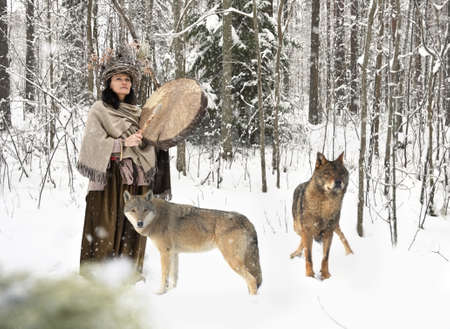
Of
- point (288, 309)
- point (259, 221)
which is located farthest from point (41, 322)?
point (259, 221)

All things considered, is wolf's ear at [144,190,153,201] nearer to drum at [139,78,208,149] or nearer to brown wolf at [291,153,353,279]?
drum at [139,78,208,149]

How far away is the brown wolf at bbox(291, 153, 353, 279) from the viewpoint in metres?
3.23

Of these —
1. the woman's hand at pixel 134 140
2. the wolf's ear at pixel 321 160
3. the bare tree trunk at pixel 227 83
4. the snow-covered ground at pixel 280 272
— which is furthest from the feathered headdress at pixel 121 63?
the bare tree trunk at pixel 227 83

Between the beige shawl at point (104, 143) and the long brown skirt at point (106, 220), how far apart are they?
166mm

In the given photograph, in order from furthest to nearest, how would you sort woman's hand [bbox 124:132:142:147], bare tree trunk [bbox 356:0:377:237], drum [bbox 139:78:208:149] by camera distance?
bare tree trunk [bbox 356:0:377:237] → woman's hand [bbox 124:132:142:147] → drum [bbox 139:78:208:149]

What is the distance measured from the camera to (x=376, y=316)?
2.73 metres

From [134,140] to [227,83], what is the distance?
4.66 m

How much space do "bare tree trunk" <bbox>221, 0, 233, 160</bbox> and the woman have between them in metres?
4.14

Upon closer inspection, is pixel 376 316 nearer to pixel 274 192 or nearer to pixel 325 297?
pixel 325 297

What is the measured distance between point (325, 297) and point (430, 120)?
293 cm

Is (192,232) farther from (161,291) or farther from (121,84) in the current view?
(121,84)

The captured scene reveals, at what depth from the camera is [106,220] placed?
3.44 m

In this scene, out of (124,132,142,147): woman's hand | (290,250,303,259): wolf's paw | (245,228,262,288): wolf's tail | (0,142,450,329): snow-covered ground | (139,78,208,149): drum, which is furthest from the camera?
(290,250,303,259): wolf's paw

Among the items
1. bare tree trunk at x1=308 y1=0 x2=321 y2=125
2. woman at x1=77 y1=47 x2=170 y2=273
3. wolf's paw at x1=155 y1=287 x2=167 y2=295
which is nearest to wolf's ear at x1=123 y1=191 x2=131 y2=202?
woman at x1=77 y1=47 x2=170 y2=273
